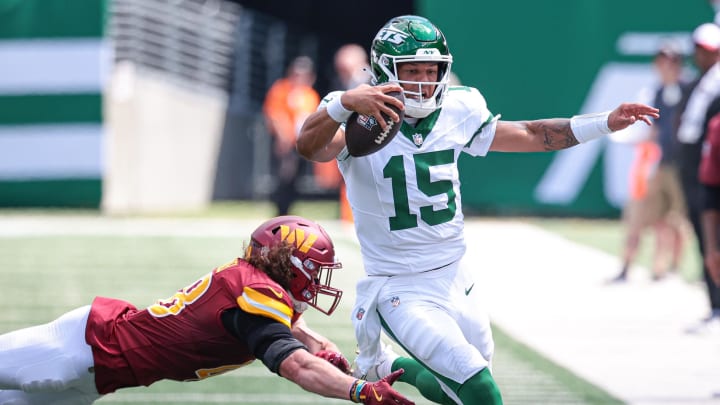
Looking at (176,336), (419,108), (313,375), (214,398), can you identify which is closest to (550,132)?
(419,108)

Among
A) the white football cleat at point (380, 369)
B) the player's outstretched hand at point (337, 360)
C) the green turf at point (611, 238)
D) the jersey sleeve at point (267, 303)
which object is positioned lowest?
the green turf at point (611, 238)

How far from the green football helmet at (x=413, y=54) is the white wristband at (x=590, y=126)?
0.65 meters

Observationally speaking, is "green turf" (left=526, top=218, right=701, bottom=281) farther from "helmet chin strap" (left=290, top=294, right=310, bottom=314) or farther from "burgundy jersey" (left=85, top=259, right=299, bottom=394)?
"burgundy jersey" (left=85, top=259, right=299, bottom=394)

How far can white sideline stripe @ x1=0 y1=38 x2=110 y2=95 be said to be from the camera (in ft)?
49.4

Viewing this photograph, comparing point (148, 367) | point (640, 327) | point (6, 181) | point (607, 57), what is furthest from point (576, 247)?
point (148, 367)

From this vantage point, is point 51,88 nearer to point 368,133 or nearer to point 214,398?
point 214,398

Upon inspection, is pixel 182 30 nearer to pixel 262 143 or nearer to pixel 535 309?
pixel 262 143

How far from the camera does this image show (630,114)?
5.21m

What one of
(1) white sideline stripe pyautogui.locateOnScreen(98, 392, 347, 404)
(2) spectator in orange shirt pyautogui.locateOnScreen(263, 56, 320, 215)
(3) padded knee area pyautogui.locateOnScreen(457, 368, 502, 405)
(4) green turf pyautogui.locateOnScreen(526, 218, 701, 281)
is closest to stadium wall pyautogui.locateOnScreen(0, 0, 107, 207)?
(2) spectator in orange shirt pyautogui.locateOnScreen(263, 56, 320, 215)

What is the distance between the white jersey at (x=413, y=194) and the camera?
16.4 ft

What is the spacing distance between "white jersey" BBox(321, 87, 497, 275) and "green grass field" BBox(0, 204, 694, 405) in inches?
66.2

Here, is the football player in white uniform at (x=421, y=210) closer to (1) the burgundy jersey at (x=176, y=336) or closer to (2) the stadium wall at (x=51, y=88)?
(1) the burgundy jersey at (x=176, y=336)

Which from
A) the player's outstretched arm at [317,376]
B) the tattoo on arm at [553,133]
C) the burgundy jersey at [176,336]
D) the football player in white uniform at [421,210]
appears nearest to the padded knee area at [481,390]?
the football player in white uniform at [421,210]

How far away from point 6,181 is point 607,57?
290 inches
